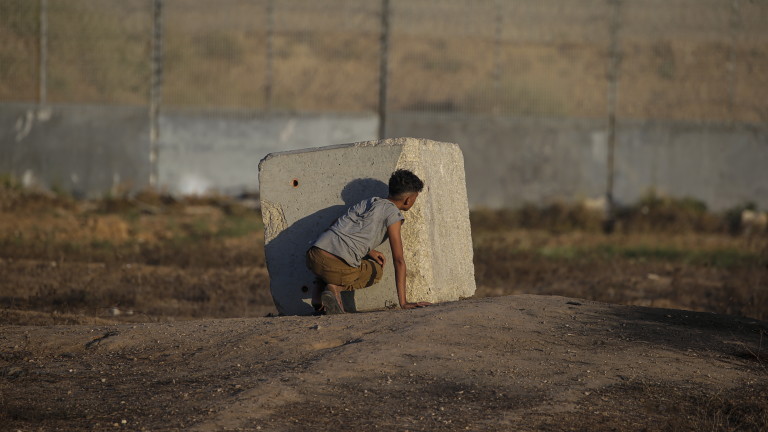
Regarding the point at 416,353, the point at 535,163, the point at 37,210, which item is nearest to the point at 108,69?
the point at 37,210

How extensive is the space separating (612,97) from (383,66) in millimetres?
3620

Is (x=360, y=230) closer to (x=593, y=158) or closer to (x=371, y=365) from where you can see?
(x=371, y=365)

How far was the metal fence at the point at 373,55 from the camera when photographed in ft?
49.2

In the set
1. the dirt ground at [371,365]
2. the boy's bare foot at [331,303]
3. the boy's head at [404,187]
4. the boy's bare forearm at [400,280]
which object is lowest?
the dirt ground at [371,365]

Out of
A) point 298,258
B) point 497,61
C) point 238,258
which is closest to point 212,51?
point 497,61

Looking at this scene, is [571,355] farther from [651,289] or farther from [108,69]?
[108,69]

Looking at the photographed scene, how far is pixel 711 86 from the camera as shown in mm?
15211

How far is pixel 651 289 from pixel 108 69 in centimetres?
922

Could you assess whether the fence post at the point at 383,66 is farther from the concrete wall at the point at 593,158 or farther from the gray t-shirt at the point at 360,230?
the gray t-shirt at the point at 360,230

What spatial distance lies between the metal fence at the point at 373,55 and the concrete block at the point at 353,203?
8081mm

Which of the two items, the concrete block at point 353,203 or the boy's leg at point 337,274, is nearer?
the boy's leg at point 337,274

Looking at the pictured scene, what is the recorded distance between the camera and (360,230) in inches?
252

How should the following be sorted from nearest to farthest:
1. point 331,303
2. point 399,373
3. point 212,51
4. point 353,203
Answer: point 399,373, point 331,303, point 353,203, point 212,51

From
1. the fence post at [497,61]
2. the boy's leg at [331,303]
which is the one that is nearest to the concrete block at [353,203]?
the boy's leg at [331,303]
